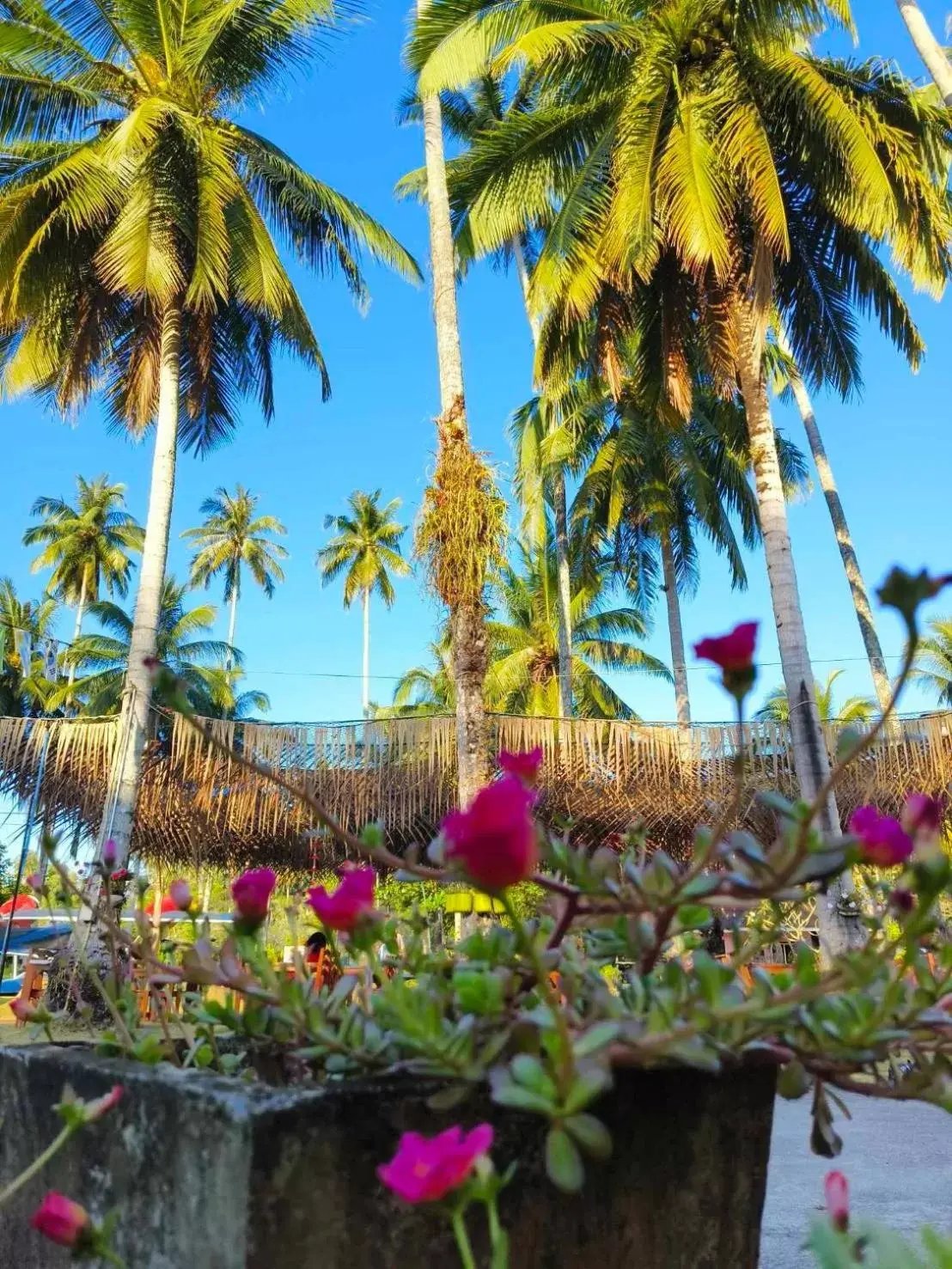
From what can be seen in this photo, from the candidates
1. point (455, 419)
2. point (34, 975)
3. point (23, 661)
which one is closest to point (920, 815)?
point (455, 419)

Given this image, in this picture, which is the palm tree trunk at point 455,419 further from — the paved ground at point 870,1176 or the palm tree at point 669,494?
the palm tree at point 669,494

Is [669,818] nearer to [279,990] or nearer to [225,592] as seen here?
[279,990]

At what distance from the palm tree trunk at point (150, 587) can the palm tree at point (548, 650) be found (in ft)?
42.0

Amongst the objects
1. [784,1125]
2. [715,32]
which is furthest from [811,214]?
[784,1125]

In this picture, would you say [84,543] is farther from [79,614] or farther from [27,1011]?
[27,1011]

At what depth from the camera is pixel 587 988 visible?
34.1 inches

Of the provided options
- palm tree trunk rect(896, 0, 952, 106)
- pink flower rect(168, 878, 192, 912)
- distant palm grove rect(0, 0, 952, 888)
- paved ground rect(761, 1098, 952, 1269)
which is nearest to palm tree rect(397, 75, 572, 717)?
distant palm grove rect(0, 0, 952, 888)

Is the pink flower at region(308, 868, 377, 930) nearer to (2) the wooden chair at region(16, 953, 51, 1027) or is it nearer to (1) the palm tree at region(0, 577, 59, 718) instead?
(2) the wooden chair at region(16, 953, 51, 1027)

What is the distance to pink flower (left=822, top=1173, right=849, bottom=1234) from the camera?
2.13 ft

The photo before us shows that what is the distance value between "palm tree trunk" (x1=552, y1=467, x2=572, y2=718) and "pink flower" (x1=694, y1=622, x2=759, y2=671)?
49.9ft

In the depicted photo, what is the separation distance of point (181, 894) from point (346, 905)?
391 millimetres

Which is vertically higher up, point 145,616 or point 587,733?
point 145,616

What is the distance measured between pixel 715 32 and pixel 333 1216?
12.0 meters

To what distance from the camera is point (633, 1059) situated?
70 cm
